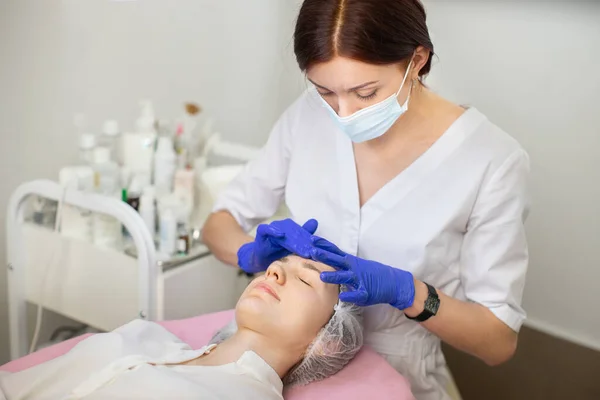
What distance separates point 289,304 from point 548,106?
3.84 ft

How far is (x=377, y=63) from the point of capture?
1200mm

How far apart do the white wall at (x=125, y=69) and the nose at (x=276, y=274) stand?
52 centimetres

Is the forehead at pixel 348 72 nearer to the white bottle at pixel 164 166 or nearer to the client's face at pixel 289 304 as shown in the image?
the client's face at pixel 289 304

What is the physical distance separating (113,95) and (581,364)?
167cm

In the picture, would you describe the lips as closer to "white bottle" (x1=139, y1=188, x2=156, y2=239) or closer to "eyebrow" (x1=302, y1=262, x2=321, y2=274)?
"eyebrow" (x1=302, y1=262, x2=321, y2=274)

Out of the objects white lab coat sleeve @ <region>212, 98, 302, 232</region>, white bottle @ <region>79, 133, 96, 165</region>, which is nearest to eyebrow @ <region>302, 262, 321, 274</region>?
white lab coat sleeve @ <region>212, 98, 302, 232</region>

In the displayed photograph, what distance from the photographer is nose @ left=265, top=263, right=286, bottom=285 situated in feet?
4.21

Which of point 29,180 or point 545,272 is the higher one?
point 29,180

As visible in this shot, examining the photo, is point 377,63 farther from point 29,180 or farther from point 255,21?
point 255,21

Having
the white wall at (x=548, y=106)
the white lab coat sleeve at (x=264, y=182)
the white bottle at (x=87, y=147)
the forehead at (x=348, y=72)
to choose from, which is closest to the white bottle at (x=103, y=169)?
the white bottle at (x=87, y=147)

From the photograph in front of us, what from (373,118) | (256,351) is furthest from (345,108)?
(256,351)

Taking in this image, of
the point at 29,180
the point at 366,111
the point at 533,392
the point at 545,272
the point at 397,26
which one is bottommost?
the point at 533,392

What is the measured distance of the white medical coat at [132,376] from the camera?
1.08 meters

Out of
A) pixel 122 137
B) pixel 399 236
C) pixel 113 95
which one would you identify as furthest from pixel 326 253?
pixel 113 95
